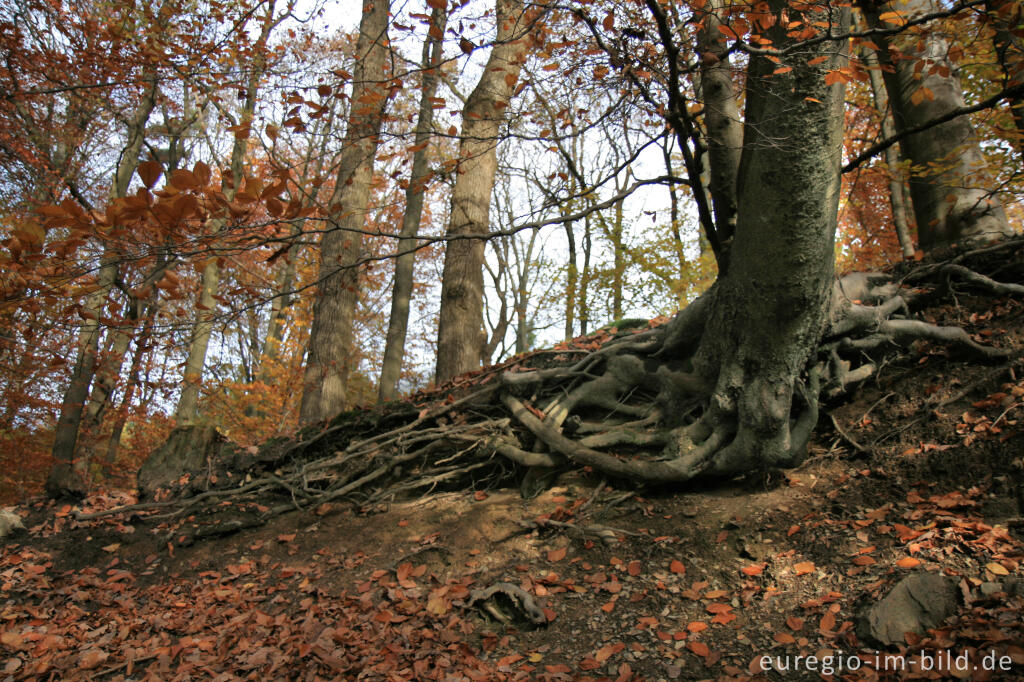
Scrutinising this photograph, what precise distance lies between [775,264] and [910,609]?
6.66 feet

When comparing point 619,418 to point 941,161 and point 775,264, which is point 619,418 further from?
point 941,161

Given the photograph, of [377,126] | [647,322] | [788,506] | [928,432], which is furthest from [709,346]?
[377,126]

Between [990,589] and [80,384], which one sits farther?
[80,384]

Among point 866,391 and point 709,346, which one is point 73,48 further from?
point 866,391

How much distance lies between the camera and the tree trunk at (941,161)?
568cm

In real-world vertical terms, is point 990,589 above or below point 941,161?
below

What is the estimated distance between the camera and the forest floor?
2922 mm

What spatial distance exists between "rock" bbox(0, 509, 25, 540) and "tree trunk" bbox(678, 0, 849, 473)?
257 inches

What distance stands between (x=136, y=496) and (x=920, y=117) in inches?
390

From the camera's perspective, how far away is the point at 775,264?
3670mm

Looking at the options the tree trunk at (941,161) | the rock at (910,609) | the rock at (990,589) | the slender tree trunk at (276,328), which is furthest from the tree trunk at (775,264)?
the slender tree trunk at (276,328)

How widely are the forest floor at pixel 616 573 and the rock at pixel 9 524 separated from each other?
40 centimetres

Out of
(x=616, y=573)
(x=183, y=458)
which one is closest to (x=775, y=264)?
(x=616, y=573)

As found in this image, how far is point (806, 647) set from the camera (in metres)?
2.77
